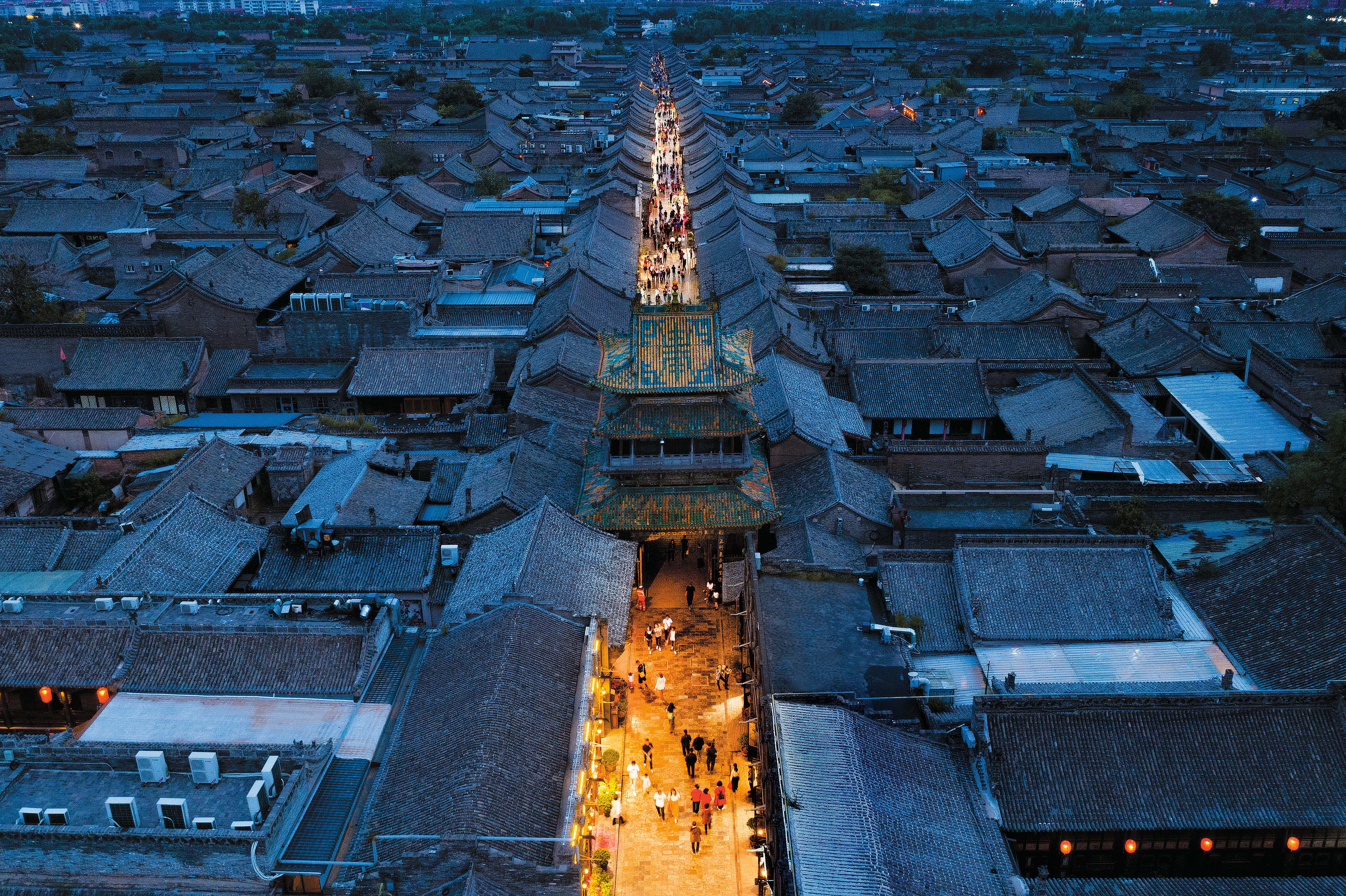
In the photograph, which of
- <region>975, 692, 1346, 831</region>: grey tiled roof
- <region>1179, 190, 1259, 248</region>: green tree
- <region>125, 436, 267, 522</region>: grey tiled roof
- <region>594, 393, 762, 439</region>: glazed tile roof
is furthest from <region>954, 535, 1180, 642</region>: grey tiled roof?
<region>1179, 190, 1259, 248</region>: green tree

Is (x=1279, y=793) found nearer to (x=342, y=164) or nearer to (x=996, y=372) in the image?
(x=996, y=372)

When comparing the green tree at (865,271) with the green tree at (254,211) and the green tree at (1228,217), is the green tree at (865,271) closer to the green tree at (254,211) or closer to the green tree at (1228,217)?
the green tree at (1228,217)

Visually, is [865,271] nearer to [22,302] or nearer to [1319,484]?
[1319,484]

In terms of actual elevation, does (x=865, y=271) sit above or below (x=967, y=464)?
above

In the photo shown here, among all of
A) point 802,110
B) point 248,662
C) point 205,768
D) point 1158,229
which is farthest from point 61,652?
point 802,110

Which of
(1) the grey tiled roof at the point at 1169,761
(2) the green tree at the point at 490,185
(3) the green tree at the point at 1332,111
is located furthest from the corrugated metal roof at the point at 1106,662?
(3) the green tree at the point at 1332,111

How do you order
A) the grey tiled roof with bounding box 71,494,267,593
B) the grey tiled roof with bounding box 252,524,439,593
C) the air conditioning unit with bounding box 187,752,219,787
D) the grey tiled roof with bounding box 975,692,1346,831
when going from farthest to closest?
the grey tiled roof with bounding box 252,524,439,593
the grey tiled roof with bounding box 71,494,267,593
the grey tiled roof with bounding box 975,692,1346,831
the air conditioning unit with bounding box 187,752,219,787

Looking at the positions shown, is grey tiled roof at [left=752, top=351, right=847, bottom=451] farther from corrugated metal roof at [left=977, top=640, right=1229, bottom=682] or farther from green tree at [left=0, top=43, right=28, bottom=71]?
green tree at [left=0, top=43, right=28, bottom=71]

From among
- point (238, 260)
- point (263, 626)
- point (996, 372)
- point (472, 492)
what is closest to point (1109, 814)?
point (263, 626)
